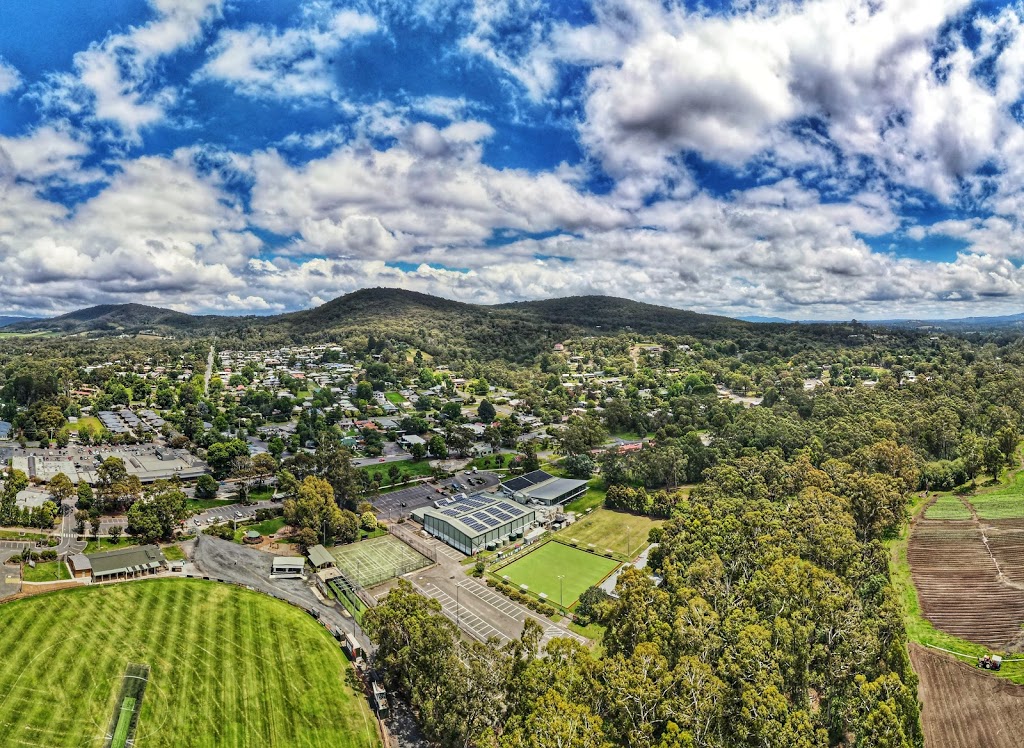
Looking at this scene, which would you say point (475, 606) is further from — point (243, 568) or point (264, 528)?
point (264, 528)

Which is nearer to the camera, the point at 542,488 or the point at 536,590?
the point at 536,590

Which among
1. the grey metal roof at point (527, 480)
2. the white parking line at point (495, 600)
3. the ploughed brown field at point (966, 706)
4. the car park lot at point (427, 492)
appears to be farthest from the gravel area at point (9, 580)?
the ploughed brown field at point (966, 706)

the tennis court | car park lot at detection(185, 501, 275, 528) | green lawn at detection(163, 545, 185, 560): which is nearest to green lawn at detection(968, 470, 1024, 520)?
the tennis court

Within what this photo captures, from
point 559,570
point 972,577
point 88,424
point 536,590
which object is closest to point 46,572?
point 536,590

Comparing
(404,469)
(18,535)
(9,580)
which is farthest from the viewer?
(404,469)

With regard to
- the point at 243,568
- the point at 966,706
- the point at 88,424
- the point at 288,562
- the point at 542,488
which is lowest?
the point at 966,706

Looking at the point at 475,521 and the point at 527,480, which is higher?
the point at 527,480

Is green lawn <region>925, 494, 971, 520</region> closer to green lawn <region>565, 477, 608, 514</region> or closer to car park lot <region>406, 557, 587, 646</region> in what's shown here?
green lawn <region>565, 477, 608, 514</region>
